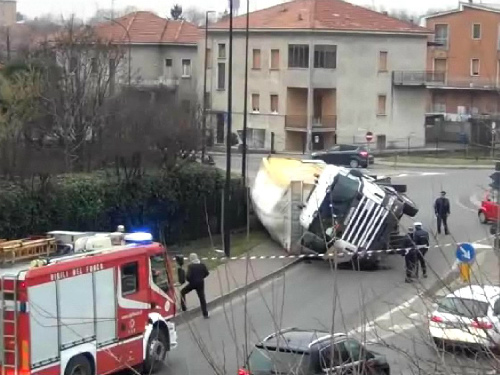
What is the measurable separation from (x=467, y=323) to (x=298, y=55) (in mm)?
57836

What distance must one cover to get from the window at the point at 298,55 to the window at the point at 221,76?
4583mm

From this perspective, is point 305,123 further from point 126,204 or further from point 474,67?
point 126,204

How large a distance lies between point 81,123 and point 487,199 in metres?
13.4

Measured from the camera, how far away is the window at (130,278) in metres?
17.1

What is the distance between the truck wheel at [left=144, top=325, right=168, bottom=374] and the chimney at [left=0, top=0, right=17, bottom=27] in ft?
262

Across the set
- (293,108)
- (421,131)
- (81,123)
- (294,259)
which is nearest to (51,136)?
(81,123)

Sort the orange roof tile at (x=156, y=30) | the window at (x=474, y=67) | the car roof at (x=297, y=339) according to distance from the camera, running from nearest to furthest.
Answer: the car roof at (x=297, y=339)
the orange roof tile at (x=156, y=30)
the window at (x=474, y=67)

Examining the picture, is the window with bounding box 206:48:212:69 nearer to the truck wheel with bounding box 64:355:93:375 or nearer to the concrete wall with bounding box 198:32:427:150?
the concrete wall with bounding box 198:32:427:150

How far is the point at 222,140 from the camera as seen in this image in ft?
220

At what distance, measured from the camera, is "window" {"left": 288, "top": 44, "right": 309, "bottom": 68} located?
6556cm

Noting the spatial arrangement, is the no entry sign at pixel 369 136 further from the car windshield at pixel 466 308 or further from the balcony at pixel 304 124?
the car windshield at pixel 466 308

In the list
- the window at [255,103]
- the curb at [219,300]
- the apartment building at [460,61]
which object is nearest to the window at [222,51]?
the window at [255,103]

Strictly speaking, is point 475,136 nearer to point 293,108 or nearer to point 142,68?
point 293,108

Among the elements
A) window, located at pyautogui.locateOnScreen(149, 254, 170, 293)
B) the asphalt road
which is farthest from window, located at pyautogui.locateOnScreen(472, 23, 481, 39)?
window, located at pyautogui.locateOnScreen(149, 254, 170, 293)
